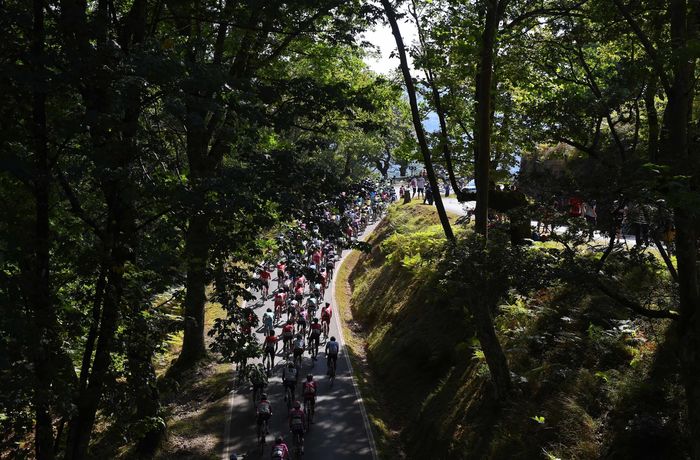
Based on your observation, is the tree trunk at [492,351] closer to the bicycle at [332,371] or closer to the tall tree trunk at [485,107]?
the tall tree trunk at [485,107]

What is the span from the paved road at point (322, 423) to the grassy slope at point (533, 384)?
0.62 meters

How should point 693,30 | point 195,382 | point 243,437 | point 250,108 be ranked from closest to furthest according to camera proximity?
1. point 250,108
2. point 693,30
3. point 243,437
4. point 195,382

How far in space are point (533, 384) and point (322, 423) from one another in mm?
7031

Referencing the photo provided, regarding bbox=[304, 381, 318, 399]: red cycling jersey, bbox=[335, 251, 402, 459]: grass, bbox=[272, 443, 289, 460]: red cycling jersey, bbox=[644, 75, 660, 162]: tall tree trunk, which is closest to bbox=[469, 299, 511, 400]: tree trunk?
bbox=[335, 251, 402, 459]: grass

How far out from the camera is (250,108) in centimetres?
724

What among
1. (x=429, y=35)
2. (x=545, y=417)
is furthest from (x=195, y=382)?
(x=429, y=35)

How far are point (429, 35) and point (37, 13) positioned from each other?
809cm

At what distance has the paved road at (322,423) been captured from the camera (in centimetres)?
1558

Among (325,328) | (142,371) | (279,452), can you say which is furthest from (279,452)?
(325,328)

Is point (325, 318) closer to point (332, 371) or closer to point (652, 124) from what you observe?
point (332, 371)

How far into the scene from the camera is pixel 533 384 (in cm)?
1299

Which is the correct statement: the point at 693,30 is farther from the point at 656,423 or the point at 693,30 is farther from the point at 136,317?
the point at 136,317

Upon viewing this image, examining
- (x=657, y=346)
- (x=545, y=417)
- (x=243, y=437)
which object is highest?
(x=657, y=346)

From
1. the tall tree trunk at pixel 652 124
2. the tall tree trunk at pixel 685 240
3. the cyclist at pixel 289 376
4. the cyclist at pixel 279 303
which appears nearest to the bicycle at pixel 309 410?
the cyclist at pixel 289 376
